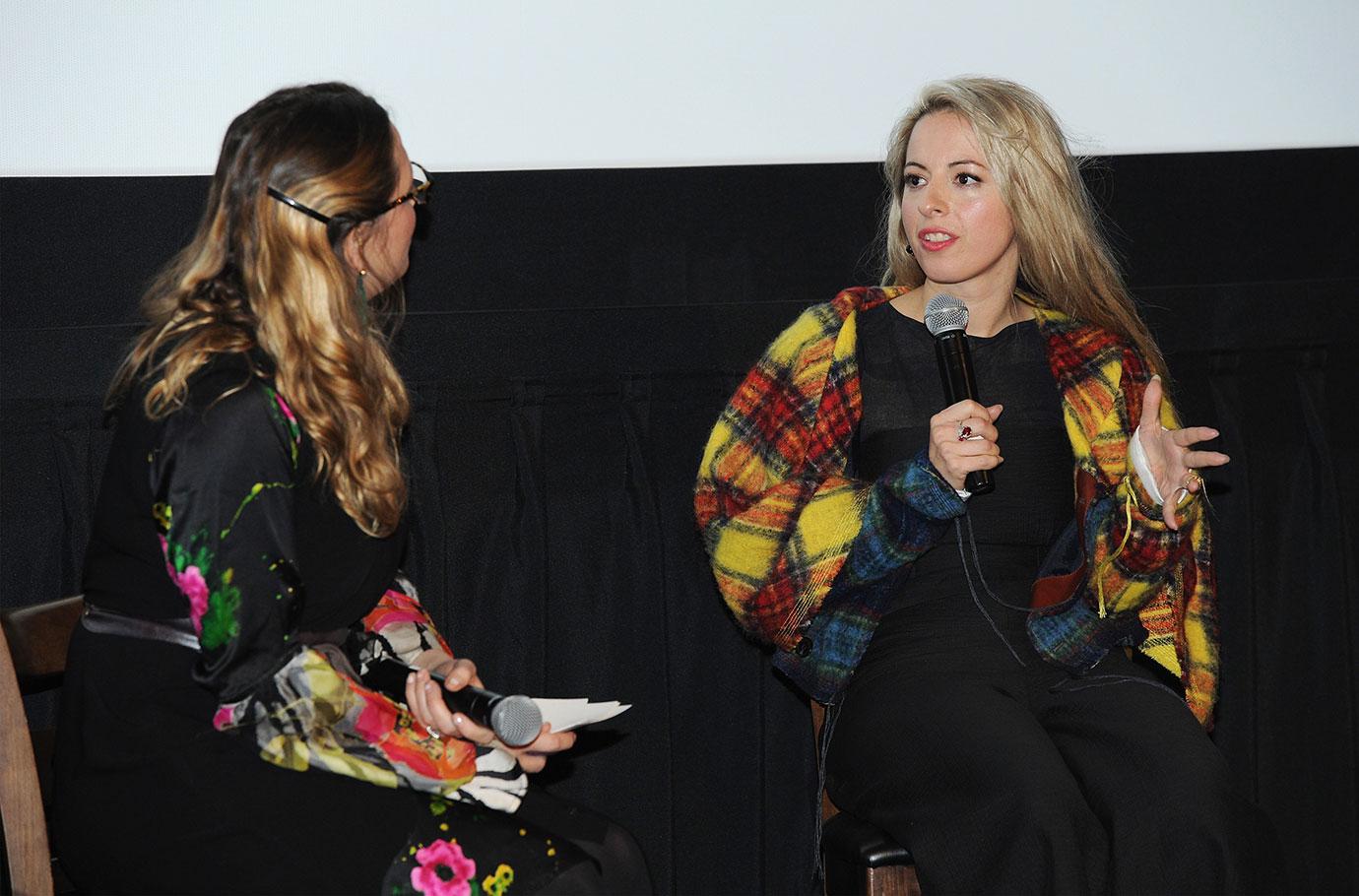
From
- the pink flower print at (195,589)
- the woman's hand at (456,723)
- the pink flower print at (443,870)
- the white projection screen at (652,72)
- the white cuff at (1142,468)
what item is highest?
the white projection screen at (652,72)

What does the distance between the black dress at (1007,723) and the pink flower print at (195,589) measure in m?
0.83

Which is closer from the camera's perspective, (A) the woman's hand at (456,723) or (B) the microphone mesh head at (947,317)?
(A) the woman's hand at (456,723)

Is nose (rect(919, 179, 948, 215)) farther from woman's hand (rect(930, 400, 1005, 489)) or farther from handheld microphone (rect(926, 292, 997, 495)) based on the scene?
woman's hand (rect(930, 400, 1005, 489))

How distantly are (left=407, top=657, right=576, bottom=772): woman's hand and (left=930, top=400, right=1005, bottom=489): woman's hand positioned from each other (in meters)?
0.56

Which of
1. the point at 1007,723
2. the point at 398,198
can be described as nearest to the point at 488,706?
the point at 398,198

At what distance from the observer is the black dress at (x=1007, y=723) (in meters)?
1.54

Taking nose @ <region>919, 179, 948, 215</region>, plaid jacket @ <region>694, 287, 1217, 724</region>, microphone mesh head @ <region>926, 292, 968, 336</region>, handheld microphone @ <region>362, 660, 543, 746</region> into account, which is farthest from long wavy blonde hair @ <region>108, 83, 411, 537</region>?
nose @ <region>919, 179, 948, 215</region>

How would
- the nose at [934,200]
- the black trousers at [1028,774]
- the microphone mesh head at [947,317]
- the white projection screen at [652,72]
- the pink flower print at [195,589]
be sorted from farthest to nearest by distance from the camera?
the white projection screen at [652,72], the nose at [934,200], the microphone mesh head at [947,317], the black trousers at [1028,774], the pink flower print at [195,589]

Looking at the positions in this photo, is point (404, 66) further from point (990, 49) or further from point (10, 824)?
point (10, 824)

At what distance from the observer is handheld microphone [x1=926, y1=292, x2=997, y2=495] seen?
64.0 inches

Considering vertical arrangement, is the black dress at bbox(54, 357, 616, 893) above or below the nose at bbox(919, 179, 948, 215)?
below

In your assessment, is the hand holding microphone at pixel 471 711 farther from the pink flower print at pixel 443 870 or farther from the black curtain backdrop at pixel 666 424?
the black curtain backdrop at pixel 666 424

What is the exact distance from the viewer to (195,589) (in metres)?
1.23

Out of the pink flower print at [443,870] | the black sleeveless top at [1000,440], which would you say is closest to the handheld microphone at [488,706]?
the pink flower print at [443,870]
